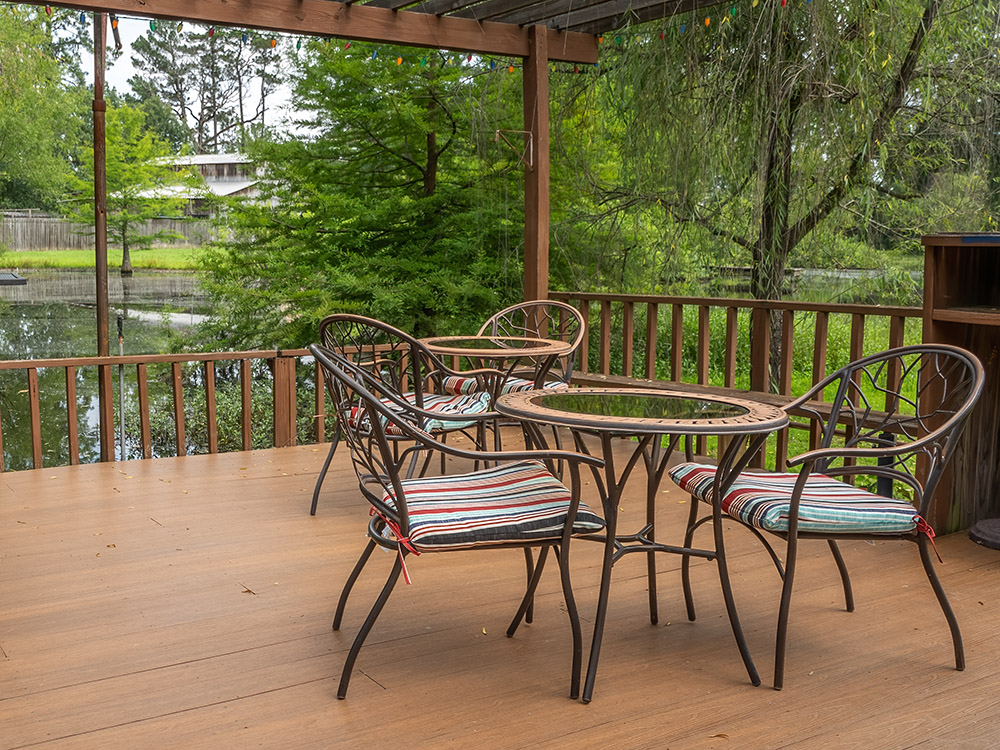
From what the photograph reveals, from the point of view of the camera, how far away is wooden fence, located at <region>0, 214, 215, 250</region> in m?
9.88

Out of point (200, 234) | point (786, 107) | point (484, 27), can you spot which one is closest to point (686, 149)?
point (786, 107)

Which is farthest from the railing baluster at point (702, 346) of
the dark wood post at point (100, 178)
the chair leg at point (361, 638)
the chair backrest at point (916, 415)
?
the dark wood post at point (100, 178)

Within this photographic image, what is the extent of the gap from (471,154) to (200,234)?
3.31 m

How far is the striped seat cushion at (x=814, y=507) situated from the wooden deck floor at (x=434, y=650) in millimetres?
385

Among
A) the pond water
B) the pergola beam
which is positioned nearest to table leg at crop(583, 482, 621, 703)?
the pergola beam

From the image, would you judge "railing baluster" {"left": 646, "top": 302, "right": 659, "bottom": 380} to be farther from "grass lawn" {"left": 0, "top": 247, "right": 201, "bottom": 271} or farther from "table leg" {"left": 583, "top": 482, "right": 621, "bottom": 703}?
"grass lawn" {"left": 0, "top": 247, "right": 201, "bottom": 271}

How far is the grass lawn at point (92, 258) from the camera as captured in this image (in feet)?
32.6

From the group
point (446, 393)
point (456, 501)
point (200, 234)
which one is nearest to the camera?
point (456, 501)

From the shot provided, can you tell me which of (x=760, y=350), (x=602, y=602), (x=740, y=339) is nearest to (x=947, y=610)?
(x=602, y=602)

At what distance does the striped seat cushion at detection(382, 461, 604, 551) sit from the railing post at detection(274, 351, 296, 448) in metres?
2.90

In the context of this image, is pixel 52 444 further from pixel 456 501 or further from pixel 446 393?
pixel 456 501

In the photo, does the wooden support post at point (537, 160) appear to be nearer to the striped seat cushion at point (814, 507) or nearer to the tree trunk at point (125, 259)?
the striped seat cushion at point (814, 507)

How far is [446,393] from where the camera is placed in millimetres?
4410

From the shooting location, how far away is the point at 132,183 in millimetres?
10383
